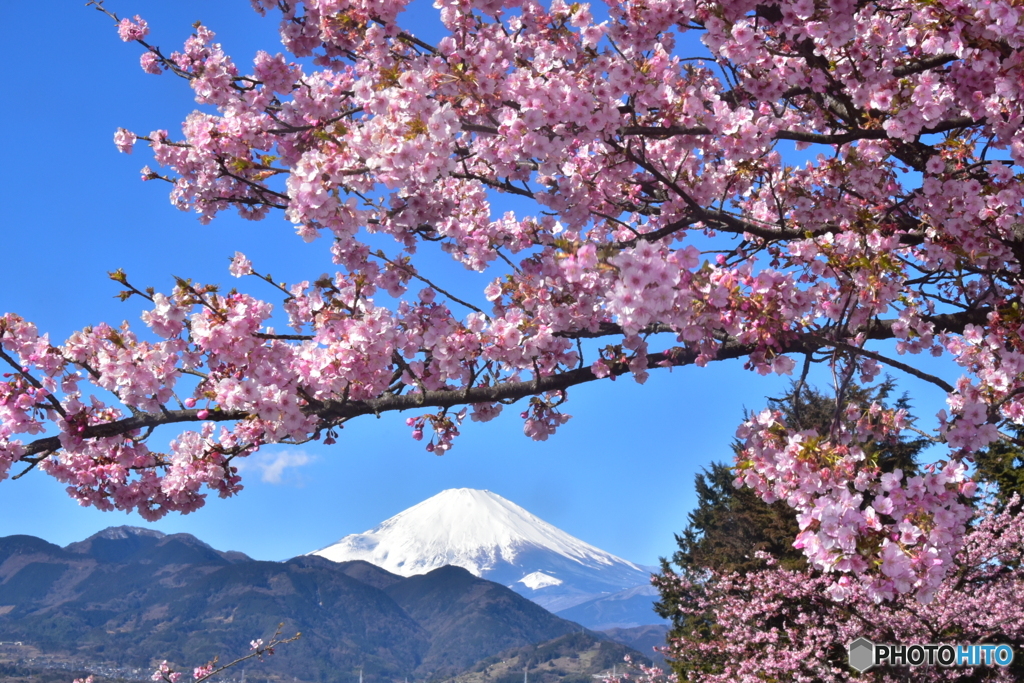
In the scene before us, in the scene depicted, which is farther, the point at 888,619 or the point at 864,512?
the point at 888,619

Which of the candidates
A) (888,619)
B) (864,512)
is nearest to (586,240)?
(864,512)

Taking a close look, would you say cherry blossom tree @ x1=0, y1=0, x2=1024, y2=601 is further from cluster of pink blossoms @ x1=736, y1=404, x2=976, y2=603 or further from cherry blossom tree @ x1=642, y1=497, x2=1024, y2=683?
cherry blossom tree @ x1=642, y1=497, x2=1024, y2=683

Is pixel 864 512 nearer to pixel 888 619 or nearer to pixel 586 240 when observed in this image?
pixel 586 240

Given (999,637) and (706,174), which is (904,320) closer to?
(706,174)

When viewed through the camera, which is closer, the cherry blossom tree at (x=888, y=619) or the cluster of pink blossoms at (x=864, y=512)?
the cluster of pink blossoms at (x=864, y=512)

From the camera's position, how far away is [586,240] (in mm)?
4512

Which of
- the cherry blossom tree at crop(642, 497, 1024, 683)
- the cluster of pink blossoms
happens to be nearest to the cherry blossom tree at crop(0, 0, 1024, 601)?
the cluster of pink blossoms

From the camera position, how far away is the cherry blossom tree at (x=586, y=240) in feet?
12.2

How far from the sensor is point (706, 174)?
17.9 ft

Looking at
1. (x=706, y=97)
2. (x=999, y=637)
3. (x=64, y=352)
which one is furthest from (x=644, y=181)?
(x=999, y=637)

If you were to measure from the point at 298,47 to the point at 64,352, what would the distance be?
2.60m

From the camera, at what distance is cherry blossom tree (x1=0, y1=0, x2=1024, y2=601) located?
3717 mm

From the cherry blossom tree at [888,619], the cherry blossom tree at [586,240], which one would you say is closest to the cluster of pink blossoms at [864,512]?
the cherry blossom tree at [586,240]

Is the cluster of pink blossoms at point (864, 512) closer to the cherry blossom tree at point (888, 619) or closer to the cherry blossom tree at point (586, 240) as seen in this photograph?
the cherry blossom tree at point (586, 240)
